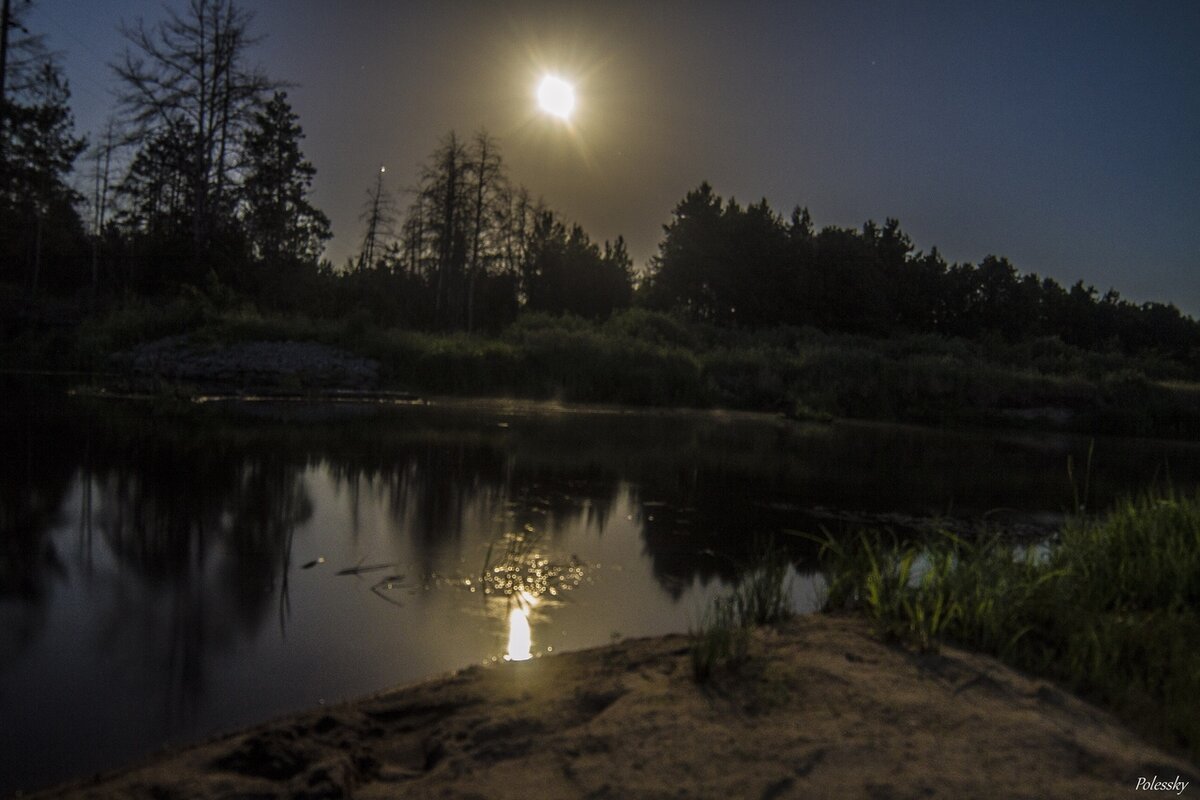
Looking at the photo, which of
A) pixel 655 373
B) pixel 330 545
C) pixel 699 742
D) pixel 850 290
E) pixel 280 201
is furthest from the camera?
pixel 850 290

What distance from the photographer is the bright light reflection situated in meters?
4.21

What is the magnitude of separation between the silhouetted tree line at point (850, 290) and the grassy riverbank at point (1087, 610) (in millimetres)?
48829

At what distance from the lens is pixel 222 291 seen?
24.0 meters

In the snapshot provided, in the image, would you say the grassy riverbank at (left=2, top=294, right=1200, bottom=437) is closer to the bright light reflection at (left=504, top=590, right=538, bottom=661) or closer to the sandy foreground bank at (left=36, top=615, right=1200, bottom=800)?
the bright light reflection at (left=504, top=590, right=538, bottom=661)

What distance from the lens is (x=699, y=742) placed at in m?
2.95

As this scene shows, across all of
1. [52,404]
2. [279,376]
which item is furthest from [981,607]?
[279,376]

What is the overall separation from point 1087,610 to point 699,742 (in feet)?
9.16

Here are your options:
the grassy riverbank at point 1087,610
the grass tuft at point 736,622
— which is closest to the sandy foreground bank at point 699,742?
the grass tuft at point 736,622

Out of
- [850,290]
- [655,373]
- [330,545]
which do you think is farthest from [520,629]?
[850,290]

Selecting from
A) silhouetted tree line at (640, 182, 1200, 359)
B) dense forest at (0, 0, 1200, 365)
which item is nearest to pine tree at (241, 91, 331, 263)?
dense forest at (0, 0, 1200, 365)

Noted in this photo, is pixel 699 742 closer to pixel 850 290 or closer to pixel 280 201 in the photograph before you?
pixel 280 201

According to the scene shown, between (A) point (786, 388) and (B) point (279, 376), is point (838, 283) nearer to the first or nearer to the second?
(A) point (786, 388)

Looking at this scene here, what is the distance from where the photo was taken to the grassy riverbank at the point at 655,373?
22.2 metres

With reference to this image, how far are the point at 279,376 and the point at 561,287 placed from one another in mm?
32695
